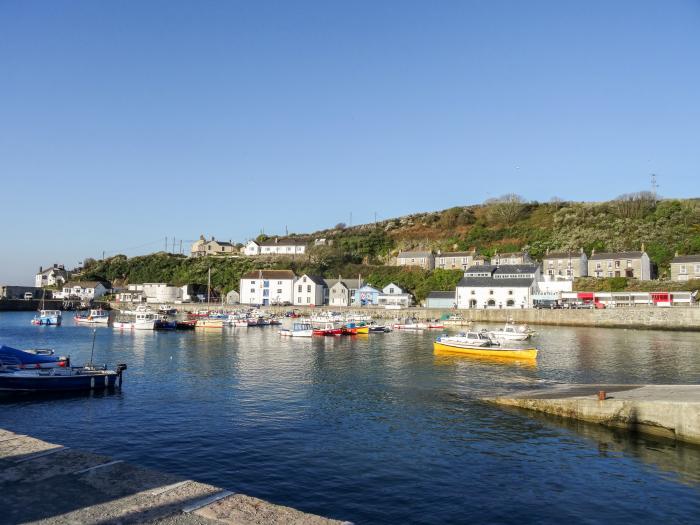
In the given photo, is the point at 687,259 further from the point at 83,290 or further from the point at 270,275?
the point at 83,290

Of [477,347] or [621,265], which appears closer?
[477,347]

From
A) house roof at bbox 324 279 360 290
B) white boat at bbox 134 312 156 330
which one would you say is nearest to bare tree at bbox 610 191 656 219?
house roof at bbox 324 279 360 290

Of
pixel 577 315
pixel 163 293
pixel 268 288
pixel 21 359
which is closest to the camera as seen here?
pixel 21 359

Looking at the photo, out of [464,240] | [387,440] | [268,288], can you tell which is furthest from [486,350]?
[464,240]

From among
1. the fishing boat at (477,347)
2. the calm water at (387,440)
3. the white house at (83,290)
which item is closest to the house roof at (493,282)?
the fishing boat at (477,347)

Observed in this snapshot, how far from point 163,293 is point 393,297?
5740 cm

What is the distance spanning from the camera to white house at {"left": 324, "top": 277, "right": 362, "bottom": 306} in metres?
111

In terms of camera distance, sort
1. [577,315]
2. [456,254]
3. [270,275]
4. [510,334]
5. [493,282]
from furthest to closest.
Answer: [456,254], [270,275], [493,282], [577,315], [510,334]

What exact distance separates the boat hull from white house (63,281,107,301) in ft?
374

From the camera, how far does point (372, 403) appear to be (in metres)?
26.8

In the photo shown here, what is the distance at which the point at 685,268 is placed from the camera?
8981 centimetres

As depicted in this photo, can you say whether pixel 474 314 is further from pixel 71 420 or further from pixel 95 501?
pixel 95 501

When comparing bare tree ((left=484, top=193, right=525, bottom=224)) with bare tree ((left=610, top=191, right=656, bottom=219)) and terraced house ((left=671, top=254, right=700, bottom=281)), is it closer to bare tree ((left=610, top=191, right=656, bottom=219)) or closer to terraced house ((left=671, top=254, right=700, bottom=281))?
bare tree ((left=610, top=191, right=656, bottom=219))

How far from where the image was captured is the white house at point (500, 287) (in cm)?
9281
